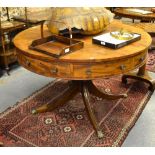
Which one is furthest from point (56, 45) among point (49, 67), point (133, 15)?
point (133, 15)

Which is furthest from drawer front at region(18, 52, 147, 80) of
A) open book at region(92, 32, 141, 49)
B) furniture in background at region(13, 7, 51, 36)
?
furniture in background at region(13, 7, 51, 36)

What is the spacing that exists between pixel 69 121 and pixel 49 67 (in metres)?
0.72

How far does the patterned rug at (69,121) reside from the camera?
1924mm

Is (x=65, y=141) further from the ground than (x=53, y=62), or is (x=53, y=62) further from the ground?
(x=53, y=62)

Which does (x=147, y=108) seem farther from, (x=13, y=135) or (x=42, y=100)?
(x=13, y=135)

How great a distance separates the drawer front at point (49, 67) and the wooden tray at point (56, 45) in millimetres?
70

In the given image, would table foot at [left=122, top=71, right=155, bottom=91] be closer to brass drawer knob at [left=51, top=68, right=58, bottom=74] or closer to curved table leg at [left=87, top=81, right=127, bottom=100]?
curved table leg at [left=87, top=81, right=127, bottom=100]

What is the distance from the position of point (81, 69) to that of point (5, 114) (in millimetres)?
1021

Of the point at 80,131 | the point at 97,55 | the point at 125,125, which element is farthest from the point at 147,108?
the point at 97,55

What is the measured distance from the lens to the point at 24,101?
8.06 feet

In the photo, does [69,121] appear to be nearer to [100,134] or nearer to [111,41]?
[100,134]

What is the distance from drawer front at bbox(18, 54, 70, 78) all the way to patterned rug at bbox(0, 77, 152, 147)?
0.59 metres

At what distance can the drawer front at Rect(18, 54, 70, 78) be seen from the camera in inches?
61.6

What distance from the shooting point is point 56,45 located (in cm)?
174
